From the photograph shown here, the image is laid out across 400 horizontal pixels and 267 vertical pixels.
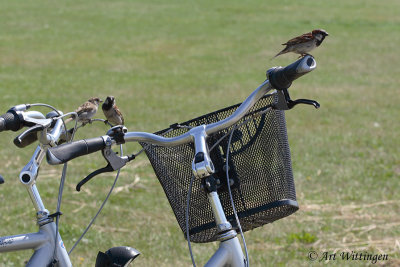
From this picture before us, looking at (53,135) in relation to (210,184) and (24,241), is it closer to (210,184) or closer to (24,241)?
(24,241)

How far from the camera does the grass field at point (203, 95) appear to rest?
564cm

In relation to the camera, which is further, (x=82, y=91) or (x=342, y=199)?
(x=82, y=91)

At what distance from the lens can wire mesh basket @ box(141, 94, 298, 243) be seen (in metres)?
2.64

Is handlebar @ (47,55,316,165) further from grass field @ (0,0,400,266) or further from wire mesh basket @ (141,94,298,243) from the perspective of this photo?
grass field @ (0,0,400,266)

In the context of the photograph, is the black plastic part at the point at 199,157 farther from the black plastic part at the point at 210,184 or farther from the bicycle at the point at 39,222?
the bicycle at the point at 39,222

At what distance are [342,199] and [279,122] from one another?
404 cm

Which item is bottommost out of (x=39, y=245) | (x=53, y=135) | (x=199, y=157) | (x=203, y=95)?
(x=39, y=245)

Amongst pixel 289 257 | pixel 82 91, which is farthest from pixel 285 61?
pixel 289 257

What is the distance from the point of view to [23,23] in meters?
23.0

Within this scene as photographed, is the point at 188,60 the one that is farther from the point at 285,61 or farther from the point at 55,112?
the point at 55,112

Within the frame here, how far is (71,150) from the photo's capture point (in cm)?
232

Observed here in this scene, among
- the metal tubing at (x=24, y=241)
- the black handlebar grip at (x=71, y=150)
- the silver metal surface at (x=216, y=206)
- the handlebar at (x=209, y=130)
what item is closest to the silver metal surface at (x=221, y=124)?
the handlebar at (x=209, y=130)

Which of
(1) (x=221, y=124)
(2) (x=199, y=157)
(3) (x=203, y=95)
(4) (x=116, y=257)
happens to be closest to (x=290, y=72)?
(1) (x=221, y=124)

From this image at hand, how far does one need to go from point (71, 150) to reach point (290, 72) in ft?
2.74
